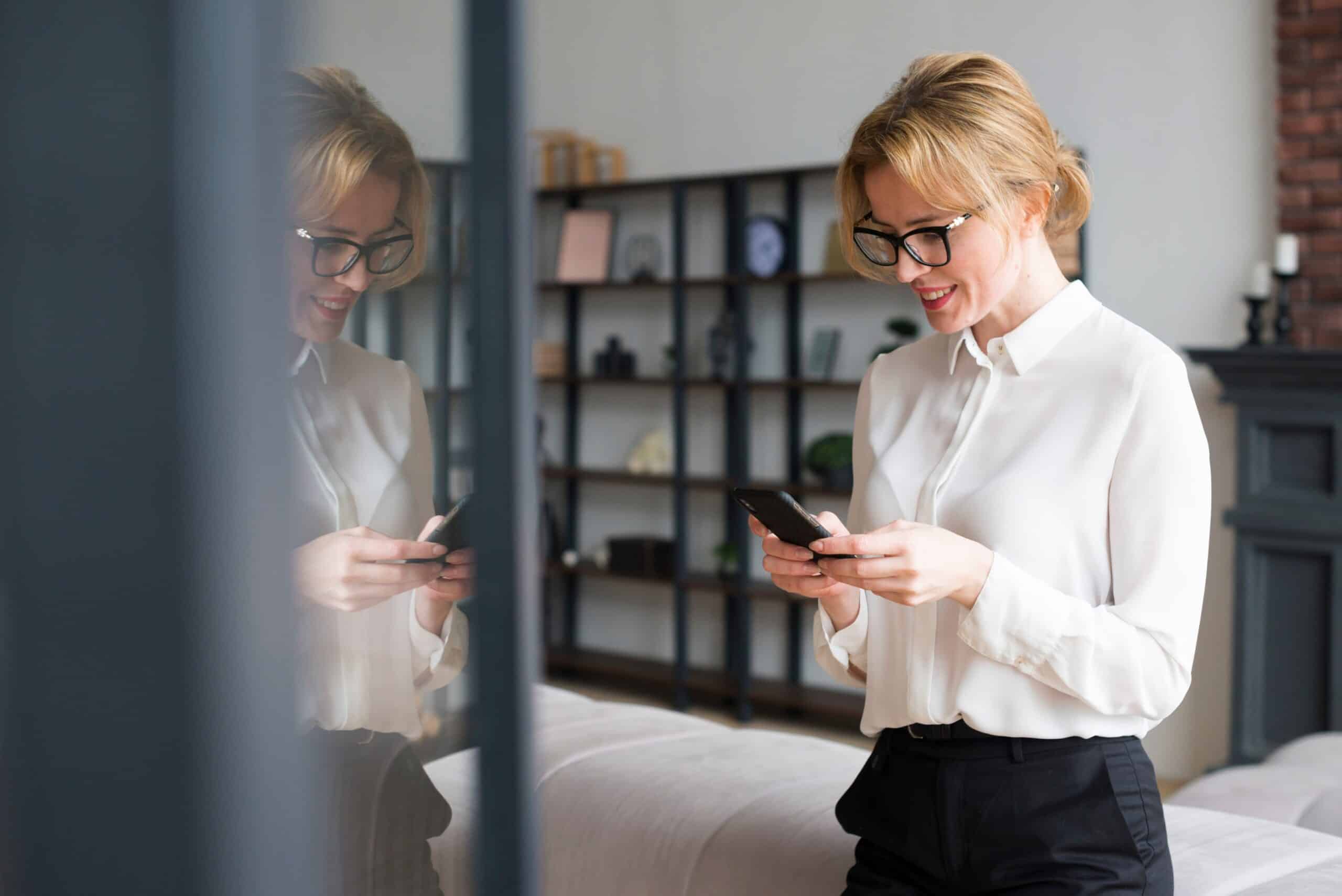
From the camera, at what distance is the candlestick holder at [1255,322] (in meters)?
4.14

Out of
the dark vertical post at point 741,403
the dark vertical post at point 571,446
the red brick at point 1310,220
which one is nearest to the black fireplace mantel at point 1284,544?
the red brick at point 1310,220

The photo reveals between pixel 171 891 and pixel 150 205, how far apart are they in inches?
5.3

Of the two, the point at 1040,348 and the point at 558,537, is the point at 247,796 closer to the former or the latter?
the point at 1040,348

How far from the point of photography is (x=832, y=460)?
16.8 ft

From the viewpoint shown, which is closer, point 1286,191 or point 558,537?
point 1286,191

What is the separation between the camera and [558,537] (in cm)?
602

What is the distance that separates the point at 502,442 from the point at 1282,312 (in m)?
4.35

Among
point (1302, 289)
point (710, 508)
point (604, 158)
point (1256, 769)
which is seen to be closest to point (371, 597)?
point (1256, 769)

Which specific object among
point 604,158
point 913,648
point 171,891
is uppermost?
point 604,158

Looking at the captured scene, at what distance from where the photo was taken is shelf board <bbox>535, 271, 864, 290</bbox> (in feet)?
16.9

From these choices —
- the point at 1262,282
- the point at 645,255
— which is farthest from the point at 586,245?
the point at 1262,282

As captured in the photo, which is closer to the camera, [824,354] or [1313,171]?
[1313,171]

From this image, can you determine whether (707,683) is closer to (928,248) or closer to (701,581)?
(701,581)

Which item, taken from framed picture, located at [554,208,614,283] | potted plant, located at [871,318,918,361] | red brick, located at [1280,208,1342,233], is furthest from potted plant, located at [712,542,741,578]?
red brick, located at [1280,208,1342,233]
